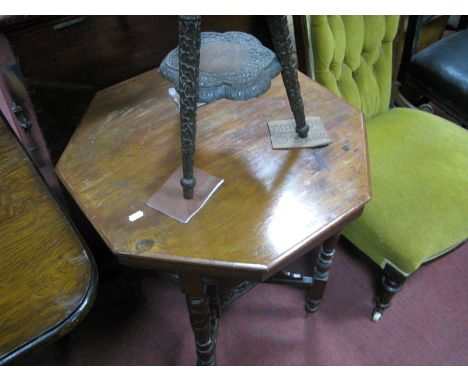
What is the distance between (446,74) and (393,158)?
0.55 meters

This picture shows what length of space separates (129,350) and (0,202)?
73 centimetres

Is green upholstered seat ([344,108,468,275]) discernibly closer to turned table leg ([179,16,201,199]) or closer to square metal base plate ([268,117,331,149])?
square metal base plate ([268,117,331,149])

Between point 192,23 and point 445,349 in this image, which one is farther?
point 445,349

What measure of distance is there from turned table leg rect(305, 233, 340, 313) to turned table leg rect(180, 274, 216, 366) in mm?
326

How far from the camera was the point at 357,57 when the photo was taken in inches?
46.8

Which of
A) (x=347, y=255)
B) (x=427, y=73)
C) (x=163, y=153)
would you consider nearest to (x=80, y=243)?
(x=163, y=153)

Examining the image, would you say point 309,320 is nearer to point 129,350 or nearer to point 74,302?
point 129,350

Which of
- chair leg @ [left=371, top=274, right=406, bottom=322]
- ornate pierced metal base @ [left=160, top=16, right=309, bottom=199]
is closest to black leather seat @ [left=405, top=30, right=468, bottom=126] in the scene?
chair leg @ [left=371, top=274, right=406, bottom=322]

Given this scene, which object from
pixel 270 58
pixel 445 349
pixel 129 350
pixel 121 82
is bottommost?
pixel 445 349

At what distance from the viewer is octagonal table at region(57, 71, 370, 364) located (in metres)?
0.69

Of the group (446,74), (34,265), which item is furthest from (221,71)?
(446,74)

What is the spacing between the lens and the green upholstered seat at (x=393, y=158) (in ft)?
3.37

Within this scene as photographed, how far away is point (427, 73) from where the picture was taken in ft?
4.99

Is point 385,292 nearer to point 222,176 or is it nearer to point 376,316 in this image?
point 376,316
